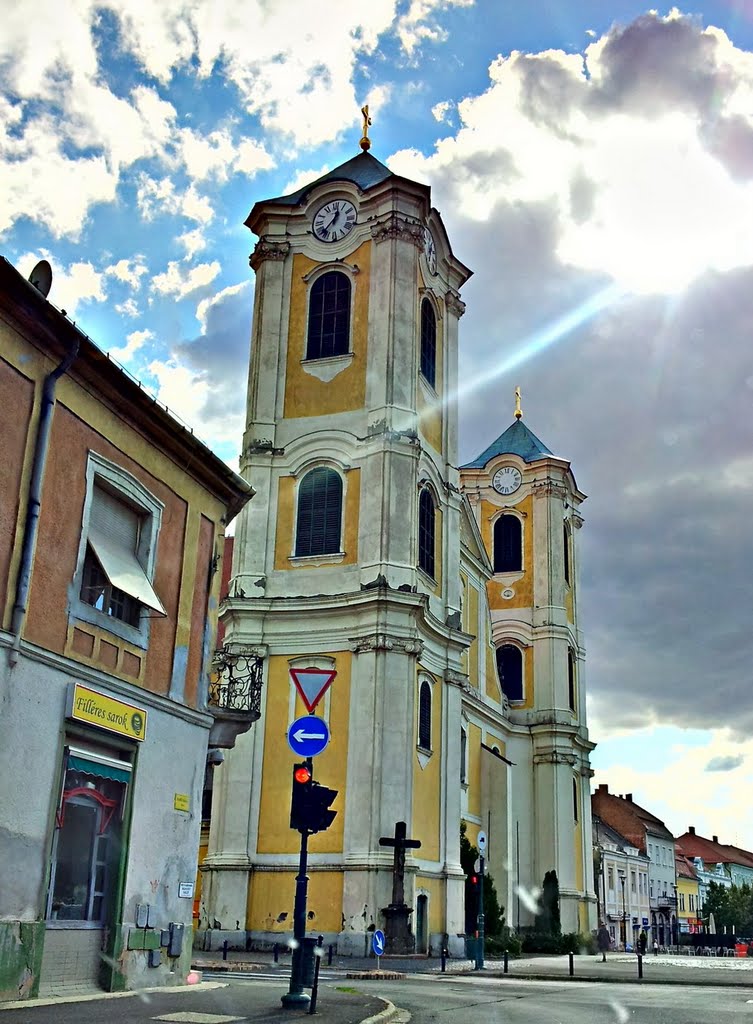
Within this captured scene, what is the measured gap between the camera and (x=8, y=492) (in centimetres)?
1419

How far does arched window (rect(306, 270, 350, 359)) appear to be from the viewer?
39.3m

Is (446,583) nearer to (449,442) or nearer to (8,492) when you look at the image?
(449,442)

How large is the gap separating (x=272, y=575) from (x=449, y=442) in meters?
8.37

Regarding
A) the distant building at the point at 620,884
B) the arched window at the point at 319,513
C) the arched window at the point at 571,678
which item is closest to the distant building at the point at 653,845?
the distant building at the point at 620,884

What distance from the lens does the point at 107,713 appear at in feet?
51.0

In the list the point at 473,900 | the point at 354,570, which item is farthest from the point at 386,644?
the point at 473,900

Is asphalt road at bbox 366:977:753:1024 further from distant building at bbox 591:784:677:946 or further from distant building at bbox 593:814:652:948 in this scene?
distant building at bbox 591:784:677:946

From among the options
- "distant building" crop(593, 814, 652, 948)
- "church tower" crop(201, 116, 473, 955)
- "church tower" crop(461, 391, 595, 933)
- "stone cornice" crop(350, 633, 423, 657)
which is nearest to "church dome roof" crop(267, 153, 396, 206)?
"church tower" crop(201, 116, 473, 955)

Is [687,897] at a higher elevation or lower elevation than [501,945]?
higher

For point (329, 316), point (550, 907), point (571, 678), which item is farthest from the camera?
point (571, 678)

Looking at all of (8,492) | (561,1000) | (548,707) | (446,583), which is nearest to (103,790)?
(8,492)

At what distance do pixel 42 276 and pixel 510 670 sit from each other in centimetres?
4394

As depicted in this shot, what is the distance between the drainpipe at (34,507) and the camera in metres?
14.0

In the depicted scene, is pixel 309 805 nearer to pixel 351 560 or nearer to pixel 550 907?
pixel 351 560
